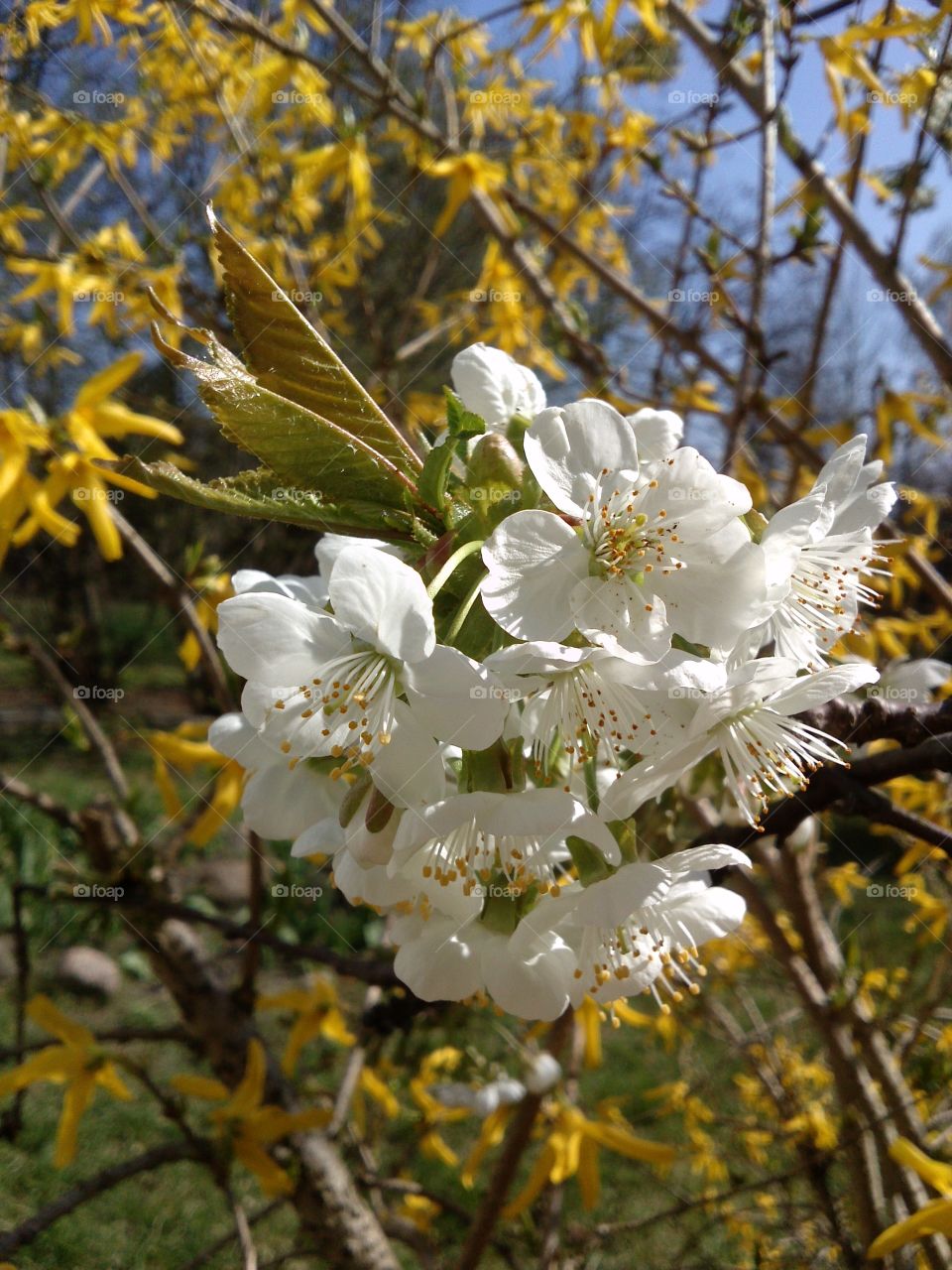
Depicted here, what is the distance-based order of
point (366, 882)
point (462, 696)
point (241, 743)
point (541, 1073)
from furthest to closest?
1. point (541, 1073)
2. point (241, 743)
3. point (366, 882)
4. point (462, 696)

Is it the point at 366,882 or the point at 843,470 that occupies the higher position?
the point at 843,470

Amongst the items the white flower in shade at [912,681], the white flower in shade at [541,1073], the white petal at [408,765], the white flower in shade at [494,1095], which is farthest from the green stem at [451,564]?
the white flower in shade at [494,1095]

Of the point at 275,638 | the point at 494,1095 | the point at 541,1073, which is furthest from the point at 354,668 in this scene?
the point at 494,1095

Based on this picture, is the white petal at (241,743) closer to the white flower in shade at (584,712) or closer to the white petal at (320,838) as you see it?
the white petal at (320,838)

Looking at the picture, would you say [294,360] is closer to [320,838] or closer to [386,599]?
[386,599]

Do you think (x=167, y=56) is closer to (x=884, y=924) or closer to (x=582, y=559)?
(x=582, y=559)

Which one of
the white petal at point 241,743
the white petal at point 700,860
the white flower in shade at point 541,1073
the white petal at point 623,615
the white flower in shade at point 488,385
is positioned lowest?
the white flower in shade at point 541,1073

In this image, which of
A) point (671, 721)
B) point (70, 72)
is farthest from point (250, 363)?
point (70, 72)
